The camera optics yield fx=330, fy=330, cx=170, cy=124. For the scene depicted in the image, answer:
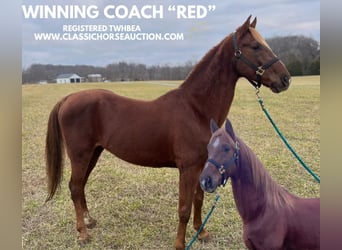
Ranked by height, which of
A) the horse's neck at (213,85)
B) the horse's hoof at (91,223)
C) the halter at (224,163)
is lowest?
the horse's hoof at (91,223)

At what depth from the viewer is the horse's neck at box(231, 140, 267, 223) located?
157 centimetres

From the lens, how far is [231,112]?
2.23m

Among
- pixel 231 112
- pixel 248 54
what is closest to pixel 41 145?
pixel 231 112

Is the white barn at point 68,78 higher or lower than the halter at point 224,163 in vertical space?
higher

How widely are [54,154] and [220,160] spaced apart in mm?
1308

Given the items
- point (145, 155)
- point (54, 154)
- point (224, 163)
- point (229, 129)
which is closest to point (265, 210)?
point (224, 163)

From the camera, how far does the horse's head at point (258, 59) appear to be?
1.78m

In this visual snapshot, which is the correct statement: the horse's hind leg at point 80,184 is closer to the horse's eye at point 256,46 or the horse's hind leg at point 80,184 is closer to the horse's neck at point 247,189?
the horse's neck at point 247,189

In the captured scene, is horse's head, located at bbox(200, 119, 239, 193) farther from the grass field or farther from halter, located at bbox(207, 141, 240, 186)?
the grass field

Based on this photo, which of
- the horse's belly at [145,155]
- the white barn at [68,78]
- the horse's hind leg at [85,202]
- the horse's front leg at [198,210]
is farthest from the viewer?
the horse's hind leg at [85,202]

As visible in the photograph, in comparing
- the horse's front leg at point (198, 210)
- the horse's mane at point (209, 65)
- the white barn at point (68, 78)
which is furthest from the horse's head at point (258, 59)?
the white barn at point (68, 78)

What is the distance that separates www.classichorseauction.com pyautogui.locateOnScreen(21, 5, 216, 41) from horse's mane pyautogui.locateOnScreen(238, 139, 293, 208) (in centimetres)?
81

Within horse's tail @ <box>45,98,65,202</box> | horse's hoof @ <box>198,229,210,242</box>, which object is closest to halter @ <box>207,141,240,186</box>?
horse's hoof @ <box>198,229,210,242</box>

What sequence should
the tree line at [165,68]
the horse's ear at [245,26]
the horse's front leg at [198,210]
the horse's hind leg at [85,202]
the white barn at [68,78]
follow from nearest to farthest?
the horse's ear at [245,26]
the tree line at [165,68]
the white barn at [68,78]
the horse's front leg at [198,210]
the horse's hind leg at [85,202]
